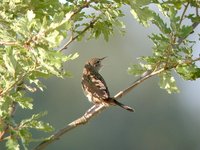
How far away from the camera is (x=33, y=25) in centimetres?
588

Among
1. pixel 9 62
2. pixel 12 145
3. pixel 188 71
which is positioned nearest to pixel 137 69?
pixel 188 71

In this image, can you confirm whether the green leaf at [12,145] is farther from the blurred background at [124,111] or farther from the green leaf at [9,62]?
the blurred background at [124,111]

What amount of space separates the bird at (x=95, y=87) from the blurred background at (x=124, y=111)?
44.9m

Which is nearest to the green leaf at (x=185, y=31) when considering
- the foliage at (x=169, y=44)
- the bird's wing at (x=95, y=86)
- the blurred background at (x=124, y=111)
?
the foliage at (x=169, y=44)

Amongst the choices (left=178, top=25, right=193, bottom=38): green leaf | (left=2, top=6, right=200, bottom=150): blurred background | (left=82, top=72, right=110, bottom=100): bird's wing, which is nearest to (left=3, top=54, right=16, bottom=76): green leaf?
(left=178, top=25, right=193, bottom=38): green leaf

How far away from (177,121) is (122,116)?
6.07 metres

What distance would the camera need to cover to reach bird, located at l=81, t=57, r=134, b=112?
9.45 metres

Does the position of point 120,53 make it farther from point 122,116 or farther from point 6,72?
point 6,72

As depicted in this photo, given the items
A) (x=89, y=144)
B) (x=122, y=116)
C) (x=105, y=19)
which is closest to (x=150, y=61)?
(x=105, y=19)

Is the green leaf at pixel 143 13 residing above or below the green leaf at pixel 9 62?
below

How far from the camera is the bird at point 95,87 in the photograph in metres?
9.45

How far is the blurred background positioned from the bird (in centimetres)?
4485

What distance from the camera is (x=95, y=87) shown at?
10.5 meters

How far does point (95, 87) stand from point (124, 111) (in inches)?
2258
